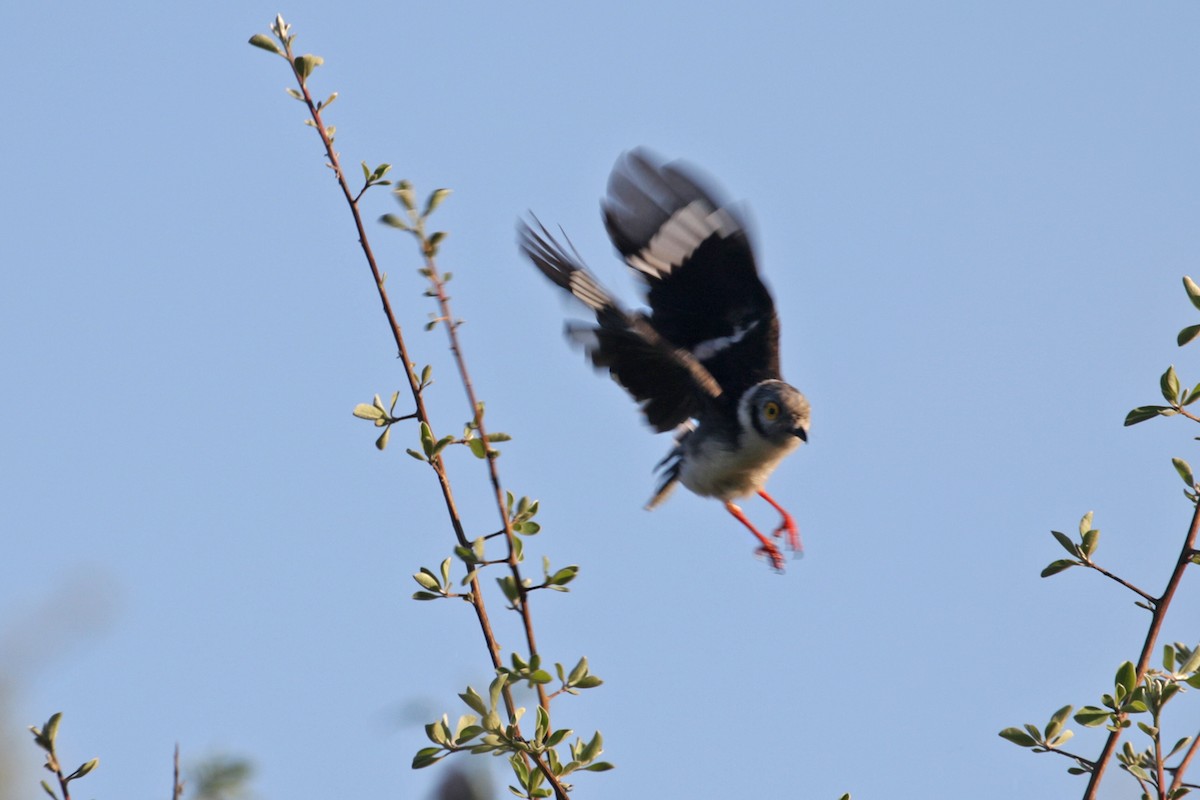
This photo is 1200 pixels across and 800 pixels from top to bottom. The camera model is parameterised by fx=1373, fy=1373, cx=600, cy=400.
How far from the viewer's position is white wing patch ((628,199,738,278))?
6602mm

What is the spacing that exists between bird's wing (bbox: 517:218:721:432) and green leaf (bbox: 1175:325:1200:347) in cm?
252

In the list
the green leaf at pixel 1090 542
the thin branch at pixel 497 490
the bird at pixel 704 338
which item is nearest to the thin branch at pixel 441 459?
the thin branch at pixel 497 490

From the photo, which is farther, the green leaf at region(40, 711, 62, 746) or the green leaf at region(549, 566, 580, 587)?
the green leaf at region(549, 566, 580, 587)

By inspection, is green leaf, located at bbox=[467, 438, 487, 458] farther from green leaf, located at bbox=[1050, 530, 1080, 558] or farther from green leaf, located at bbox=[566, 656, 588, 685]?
green leaf, located at bbox=[1050, 530, 1080, 558]

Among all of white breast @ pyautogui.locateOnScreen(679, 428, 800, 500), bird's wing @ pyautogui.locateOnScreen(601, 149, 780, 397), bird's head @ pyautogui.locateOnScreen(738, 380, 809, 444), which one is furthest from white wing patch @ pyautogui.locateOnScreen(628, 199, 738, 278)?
white breast @ pyautogui.locateOnScreen(679, 428, 800, 500)

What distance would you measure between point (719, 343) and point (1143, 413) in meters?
3.75

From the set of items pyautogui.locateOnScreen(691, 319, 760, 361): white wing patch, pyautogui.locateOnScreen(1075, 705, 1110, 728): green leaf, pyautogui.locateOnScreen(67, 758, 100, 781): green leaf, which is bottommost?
pyautogui.locateOnScreen(67, 758, 100, 781): green leaf

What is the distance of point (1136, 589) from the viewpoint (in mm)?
3115

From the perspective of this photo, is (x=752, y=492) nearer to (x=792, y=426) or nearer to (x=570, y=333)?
(x=792, y=426)

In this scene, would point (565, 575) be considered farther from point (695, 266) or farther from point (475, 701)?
point (695, 266)

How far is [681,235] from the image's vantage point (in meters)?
6.68

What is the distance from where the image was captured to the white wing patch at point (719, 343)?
23.0ft

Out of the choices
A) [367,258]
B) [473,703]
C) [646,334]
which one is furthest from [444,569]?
[646,334]

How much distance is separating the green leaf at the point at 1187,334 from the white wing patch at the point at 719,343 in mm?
3691
